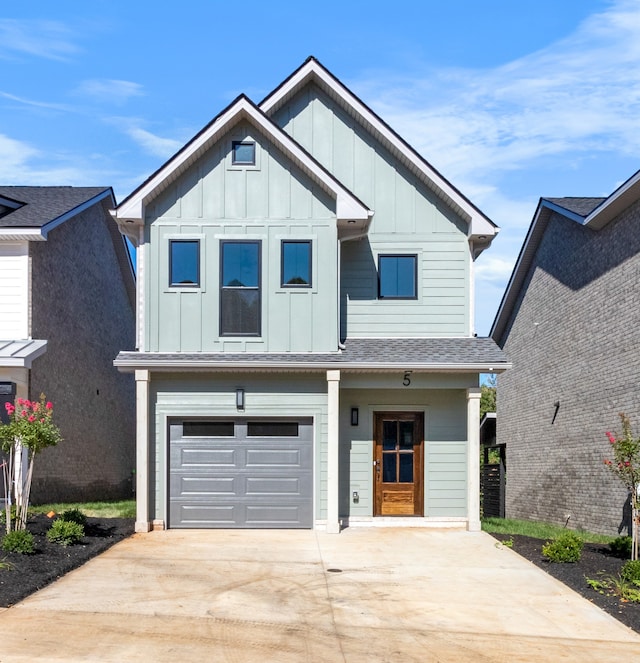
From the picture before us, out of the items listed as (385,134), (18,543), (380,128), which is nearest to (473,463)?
(385,134)

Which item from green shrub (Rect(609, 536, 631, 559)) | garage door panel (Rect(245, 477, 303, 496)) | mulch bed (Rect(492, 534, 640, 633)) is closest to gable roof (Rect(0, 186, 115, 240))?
garage door panel (Rect(245, 477, 303, 496))

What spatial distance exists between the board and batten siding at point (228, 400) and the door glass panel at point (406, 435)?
1.80 m

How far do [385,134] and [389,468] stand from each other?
6794 millimetres

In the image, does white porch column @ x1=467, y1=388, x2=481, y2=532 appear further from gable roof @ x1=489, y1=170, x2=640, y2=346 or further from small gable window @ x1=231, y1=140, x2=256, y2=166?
small gable window @ x1=231, y1=140, x2=256, y2=166

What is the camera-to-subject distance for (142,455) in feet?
50.1

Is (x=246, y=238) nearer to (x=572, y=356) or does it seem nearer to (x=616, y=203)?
(x=616, y=203)

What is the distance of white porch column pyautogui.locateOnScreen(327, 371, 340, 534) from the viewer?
15242mm

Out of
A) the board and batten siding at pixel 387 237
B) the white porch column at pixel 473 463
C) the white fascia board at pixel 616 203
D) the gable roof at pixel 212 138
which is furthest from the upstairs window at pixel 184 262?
the white fascia board at pixel 616 203

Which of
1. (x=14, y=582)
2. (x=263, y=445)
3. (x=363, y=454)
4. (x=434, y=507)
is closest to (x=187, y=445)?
(x=263, y=445)

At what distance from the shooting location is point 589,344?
19172 millimetres

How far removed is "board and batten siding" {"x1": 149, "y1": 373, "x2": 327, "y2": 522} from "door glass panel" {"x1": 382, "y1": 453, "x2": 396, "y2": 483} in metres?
1.56

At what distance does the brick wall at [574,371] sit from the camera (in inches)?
677

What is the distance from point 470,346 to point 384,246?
2735 mm

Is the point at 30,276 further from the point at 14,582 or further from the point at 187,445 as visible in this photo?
the point at 14,582
